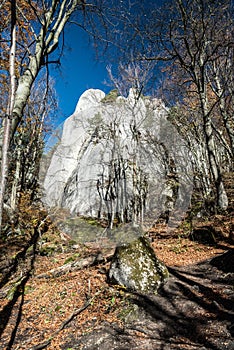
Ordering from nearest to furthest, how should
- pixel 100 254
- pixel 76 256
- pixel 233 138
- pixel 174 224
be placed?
pixel 100 254, pixel 76 256, pixel 233 138, pixel 174 224

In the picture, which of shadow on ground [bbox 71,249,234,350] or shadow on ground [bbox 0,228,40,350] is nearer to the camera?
shadow on ground [bbox 71,249,234,350]

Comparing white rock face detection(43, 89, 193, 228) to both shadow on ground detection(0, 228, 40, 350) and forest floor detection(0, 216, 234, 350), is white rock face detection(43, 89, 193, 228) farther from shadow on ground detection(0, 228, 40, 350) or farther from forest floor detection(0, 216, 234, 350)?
forest floor detection(0, 216, 234, 350)

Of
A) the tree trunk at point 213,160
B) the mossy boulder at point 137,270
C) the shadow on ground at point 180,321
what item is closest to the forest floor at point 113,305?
the shadow on ground at point 180,321

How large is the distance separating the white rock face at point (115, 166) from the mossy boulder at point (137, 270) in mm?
5058

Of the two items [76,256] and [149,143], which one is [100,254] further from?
[149,143]

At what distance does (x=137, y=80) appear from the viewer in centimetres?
1205

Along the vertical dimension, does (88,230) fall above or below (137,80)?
below

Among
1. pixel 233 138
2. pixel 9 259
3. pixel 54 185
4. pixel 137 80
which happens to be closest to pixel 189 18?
pixel 137 80

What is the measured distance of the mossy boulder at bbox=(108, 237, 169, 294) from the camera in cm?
498

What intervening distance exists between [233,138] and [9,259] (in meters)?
10.3

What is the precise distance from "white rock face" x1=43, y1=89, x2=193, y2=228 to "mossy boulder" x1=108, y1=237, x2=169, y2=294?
506 cm

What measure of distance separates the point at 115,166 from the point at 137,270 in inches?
273

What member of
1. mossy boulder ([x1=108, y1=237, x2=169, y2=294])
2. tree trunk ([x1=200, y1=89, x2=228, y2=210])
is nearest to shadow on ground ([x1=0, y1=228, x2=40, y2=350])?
mossy boulder ([x1=108, y1=237, x2=169, y2=294])

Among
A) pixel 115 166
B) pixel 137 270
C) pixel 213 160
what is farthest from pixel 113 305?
pixel 115 166
